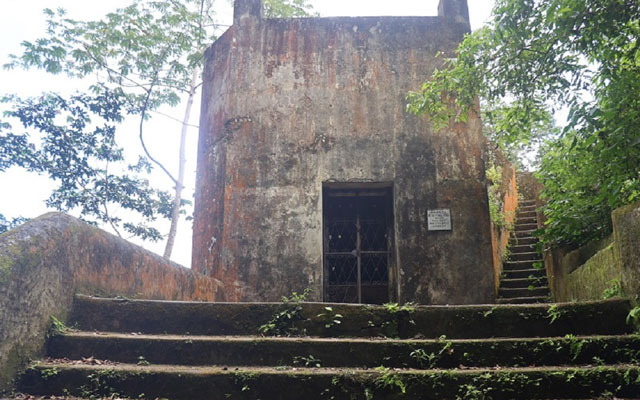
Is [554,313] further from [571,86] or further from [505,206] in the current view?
[505,206]

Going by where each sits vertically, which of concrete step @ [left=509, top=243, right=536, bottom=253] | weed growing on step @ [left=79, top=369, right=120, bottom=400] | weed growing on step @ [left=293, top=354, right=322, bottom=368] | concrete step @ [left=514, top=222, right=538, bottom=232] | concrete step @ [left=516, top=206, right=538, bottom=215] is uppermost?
Answer: concrete step @ [left=516, top=206, right=538, bottom=215]

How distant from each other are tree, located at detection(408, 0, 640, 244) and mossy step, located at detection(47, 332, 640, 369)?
1.34m

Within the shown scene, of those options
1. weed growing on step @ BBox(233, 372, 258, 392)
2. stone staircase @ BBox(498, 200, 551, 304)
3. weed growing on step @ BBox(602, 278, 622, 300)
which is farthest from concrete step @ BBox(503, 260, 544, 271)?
weed growing on step @ BBox(233, 372, 258, 392)

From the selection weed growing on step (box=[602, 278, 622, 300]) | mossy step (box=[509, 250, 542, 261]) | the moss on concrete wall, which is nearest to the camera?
weed growing on step (box=[602, 278, 622, 300])

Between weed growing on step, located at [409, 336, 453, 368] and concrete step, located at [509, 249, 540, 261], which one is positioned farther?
concrete step, located at [509, 249, 540, 261]

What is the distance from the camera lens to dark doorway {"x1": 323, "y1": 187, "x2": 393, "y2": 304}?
7.50 m

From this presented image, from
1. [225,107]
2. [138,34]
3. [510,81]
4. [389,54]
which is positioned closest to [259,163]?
[225,107]

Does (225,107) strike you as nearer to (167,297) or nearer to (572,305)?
(167,297)

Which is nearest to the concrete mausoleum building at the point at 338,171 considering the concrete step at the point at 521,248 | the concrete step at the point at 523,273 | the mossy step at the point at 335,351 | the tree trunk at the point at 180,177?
the concrete step at the point at 523,273

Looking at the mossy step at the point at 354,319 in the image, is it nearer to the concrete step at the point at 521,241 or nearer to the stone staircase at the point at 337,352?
the stone staircase at the point at 337,352

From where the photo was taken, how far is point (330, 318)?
4.09 metres

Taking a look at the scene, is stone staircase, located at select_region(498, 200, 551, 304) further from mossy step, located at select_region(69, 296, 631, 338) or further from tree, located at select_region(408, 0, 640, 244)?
mossy step, located at select_region(69, 296, 631, 338)

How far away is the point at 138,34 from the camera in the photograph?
12164 mm

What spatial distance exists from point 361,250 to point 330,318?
137 inches
